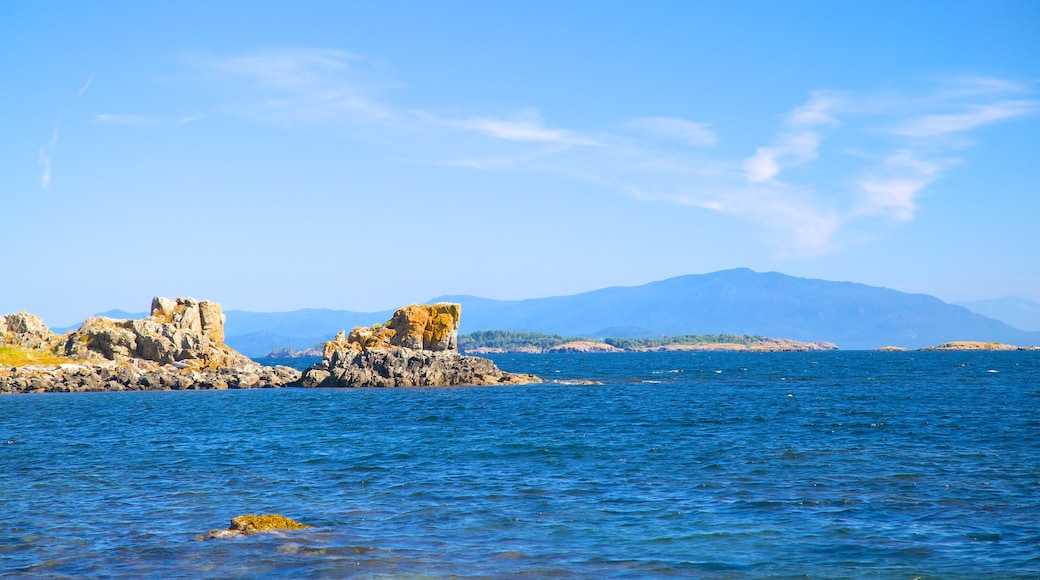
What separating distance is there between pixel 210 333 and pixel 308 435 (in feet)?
222

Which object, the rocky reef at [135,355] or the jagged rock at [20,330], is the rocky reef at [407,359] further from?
the jagged rock at [20,330]

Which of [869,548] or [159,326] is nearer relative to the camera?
[869,548]

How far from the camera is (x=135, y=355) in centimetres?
10450

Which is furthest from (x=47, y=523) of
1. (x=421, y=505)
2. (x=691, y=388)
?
(x=691, y=388)

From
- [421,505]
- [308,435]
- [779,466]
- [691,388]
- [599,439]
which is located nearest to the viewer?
[421,505]

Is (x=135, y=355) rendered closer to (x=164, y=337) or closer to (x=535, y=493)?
(x=164, y=337)

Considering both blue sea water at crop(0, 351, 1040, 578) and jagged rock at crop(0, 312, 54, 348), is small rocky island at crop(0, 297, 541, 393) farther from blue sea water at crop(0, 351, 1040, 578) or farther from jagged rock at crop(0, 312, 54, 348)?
blue sea water at crop(0, 351, 1040, 578)

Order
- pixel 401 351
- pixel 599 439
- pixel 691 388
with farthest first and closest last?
pixel 401 351
pixel 691 388
pixel 599 439

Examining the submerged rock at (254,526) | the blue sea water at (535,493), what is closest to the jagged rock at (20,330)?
the blue sea water at (535,493)

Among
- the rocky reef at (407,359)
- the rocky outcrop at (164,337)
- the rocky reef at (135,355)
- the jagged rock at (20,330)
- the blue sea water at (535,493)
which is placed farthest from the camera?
the rocky outcrop at (164,337)

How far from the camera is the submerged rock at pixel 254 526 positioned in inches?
960

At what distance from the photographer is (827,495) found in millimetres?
29547

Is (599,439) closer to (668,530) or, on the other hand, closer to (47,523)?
(668,530)

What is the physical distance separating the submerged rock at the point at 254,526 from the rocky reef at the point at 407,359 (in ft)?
233
